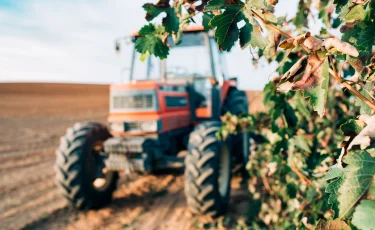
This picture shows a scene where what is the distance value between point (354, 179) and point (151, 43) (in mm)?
793

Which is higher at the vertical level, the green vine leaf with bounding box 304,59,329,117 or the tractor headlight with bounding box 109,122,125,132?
the green vine leaf with bounding box 304,59,329,117

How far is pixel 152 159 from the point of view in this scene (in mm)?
4012

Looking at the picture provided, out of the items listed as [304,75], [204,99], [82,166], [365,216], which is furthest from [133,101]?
[365,216]

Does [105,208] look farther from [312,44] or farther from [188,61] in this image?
[312,44]

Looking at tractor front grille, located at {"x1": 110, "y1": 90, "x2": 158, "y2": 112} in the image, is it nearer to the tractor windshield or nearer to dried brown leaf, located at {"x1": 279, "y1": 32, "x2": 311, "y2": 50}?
the tractor windshield

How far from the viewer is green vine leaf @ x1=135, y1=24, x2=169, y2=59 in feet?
3.90

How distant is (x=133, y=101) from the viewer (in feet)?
13.9

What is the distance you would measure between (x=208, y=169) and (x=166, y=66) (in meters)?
2.08

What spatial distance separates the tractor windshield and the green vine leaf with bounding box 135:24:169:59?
12.0 feet

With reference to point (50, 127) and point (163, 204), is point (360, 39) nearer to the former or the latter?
point (163, 204)

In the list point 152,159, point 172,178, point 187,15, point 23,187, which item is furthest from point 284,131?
point 23,187

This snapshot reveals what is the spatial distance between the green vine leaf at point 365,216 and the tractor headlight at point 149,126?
3.57m

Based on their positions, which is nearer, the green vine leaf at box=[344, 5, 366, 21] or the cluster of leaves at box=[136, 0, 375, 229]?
the cluster of leaves at box=[136, 0, 375, 229]

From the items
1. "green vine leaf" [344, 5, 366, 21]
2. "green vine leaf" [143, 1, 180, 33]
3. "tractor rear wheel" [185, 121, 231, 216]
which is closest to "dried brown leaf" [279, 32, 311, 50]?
"green vine leaf" [344, 5, 366, 21]
